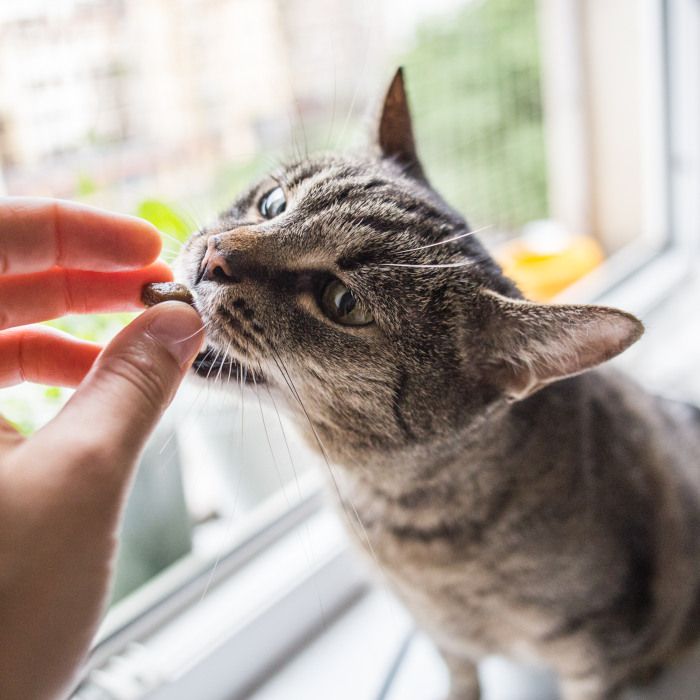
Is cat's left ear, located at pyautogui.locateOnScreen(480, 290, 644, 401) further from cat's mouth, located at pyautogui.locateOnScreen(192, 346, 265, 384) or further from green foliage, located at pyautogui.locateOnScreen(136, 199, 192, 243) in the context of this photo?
green foliage, located at pyautogui.locateOnScreen(136, 199, 192, 243)

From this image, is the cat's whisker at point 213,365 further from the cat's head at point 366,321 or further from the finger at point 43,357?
the finger at point 43,357

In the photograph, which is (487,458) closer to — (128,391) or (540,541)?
(540,541)

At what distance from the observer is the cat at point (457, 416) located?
0.83 m

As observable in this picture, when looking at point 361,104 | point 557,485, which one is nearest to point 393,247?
point 557,485

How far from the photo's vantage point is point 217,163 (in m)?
1.34

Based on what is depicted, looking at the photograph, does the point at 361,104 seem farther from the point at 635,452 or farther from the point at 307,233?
the point at 635,452

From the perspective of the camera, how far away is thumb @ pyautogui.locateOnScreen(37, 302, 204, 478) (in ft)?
1.84

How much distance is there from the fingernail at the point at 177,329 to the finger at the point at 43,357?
0.18 metres

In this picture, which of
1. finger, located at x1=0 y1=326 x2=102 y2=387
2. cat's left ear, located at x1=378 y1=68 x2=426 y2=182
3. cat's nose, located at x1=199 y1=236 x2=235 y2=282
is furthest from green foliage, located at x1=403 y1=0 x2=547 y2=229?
finger, located at x1=0 y1=326 x2=102 y2=387

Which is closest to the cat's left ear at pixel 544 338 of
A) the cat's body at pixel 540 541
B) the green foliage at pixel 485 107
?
the cat's body at pixel 540 541

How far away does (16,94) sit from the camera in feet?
3.34

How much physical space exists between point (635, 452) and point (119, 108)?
40.6 inches

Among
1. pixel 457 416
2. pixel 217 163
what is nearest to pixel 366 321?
pixel 457 416

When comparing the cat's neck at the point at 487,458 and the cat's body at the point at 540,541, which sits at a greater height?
the cat's neck at the point at 487,458
